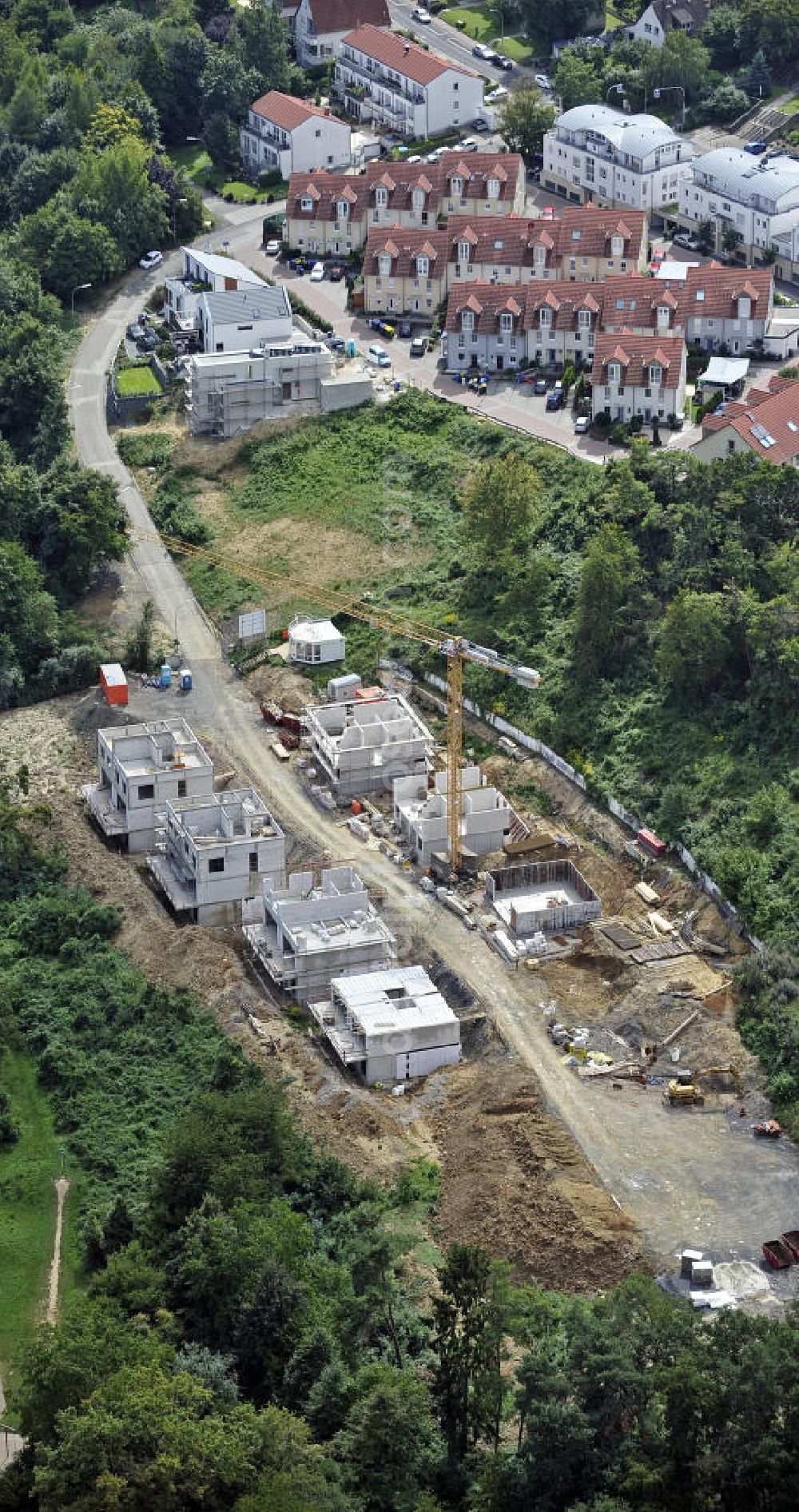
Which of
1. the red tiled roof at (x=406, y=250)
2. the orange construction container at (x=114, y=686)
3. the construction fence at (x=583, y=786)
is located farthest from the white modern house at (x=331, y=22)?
the construction fence at (x=583, y=786)

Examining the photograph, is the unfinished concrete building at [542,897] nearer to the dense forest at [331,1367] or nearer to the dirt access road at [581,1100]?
the dirt access road at [581,1100]

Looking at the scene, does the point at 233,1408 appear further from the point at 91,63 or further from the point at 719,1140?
the point at 91,63

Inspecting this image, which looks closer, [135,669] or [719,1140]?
[719,1140]

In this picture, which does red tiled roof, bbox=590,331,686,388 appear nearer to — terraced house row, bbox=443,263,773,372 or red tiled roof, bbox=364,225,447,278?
terraced house row, bbox=443,263,773,372

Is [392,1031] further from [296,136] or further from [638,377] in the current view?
[296,136]

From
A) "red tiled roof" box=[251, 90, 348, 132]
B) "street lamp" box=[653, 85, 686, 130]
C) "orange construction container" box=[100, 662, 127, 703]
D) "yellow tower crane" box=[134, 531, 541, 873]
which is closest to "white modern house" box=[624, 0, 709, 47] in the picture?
"street lamp" box=[653, 85, 686, 130]

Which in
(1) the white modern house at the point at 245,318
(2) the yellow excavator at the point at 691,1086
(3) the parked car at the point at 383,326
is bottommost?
(2) the yellow excavator at the point at 691,1086

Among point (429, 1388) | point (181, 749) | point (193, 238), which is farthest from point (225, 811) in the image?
point (193, 238)

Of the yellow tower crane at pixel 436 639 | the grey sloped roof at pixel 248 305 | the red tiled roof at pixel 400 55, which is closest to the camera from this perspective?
the yellow tower crane at pixel 436 639
